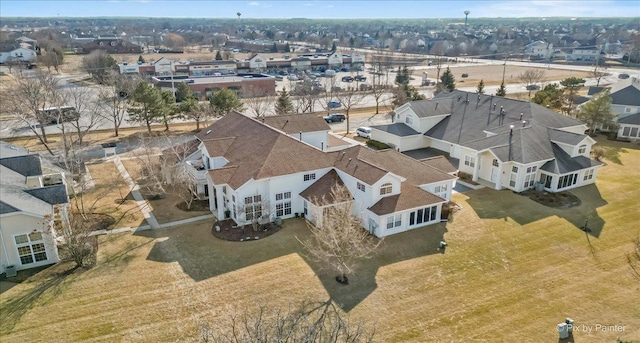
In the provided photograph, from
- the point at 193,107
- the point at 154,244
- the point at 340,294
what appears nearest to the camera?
the point at 340,294

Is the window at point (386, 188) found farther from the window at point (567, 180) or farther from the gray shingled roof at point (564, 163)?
the window at point (567, 180)

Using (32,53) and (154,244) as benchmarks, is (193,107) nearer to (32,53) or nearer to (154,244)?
(154,244)

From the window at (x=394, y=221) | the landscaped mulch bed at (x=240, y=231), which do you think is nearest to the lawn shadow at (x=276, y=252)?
the landscaped mulch bed at (x=240, y=231)

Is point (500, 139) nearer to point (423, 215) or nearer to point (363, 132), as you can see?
point (423, 215)

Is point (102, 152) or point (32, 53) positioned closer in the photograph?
point (102, 152)

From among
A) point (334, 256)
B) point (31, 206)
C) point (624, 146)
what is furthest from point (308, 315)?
point (624, 146)

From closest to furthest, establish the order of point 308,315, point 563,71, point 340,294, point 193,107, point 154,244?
point 308,315 → point 340,294 → point 154,244 → point 193,107 → point 563,71

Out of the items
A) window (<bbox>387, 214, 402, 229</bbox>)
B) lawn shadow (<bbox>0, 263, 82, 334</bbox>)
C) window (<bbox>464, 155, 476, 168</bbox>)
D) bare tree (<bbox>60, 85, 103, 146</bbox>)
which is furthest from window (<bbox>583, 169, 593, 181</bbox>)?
bare tree (<bbox>60, 85, 103, 146</bbox>)

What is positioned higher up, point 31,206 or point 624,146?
point 31,206
